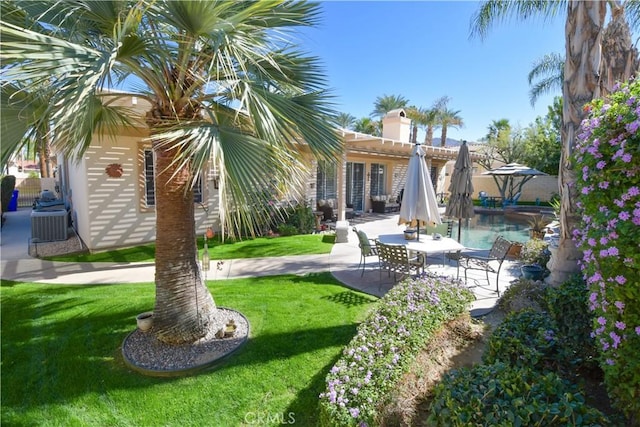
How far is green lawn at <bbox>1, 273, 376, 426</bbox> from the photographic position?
331 cm

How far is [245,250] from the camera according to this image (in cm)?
988

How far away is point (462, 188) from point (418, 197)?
2.32 meters

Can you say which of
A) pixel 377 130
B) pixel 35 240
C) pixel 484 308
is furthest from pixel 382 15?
pixel 377 130

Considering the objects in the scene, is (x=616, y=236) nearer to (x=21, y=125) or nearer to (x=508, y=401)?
(x=508, y=401)

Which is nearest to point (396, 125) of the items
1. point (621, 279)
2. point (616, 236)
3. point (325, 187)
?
point (325, 187)

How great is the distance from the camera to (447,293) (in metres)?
4.79

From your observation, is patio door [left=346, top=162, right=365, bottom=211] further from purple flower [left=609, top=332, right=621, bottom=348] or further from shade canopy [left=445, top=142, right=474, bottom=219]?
purple flower [left=609, top=332, right=621, bottom=348]

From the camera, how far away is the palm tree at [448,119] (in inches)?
1205

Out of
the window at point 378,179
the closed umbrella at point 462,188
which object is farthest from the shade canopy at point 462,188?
the window at point 378,179

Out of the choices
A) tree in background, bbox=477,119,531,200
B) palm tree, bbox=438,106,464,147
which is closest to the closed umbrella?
tree in background, bbox=477,119,531,200

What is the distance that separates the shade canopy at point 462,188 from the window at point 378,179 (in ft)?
28.9

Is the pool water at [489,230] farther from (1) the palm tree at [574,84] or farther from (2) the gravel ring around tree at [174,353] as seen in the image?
(2) the gravel ring around tree at [174,353]

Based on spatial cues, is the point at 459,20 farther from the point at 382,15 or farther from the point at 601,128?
the point at 601,128

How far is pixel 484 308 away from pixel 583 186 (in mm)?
3821
